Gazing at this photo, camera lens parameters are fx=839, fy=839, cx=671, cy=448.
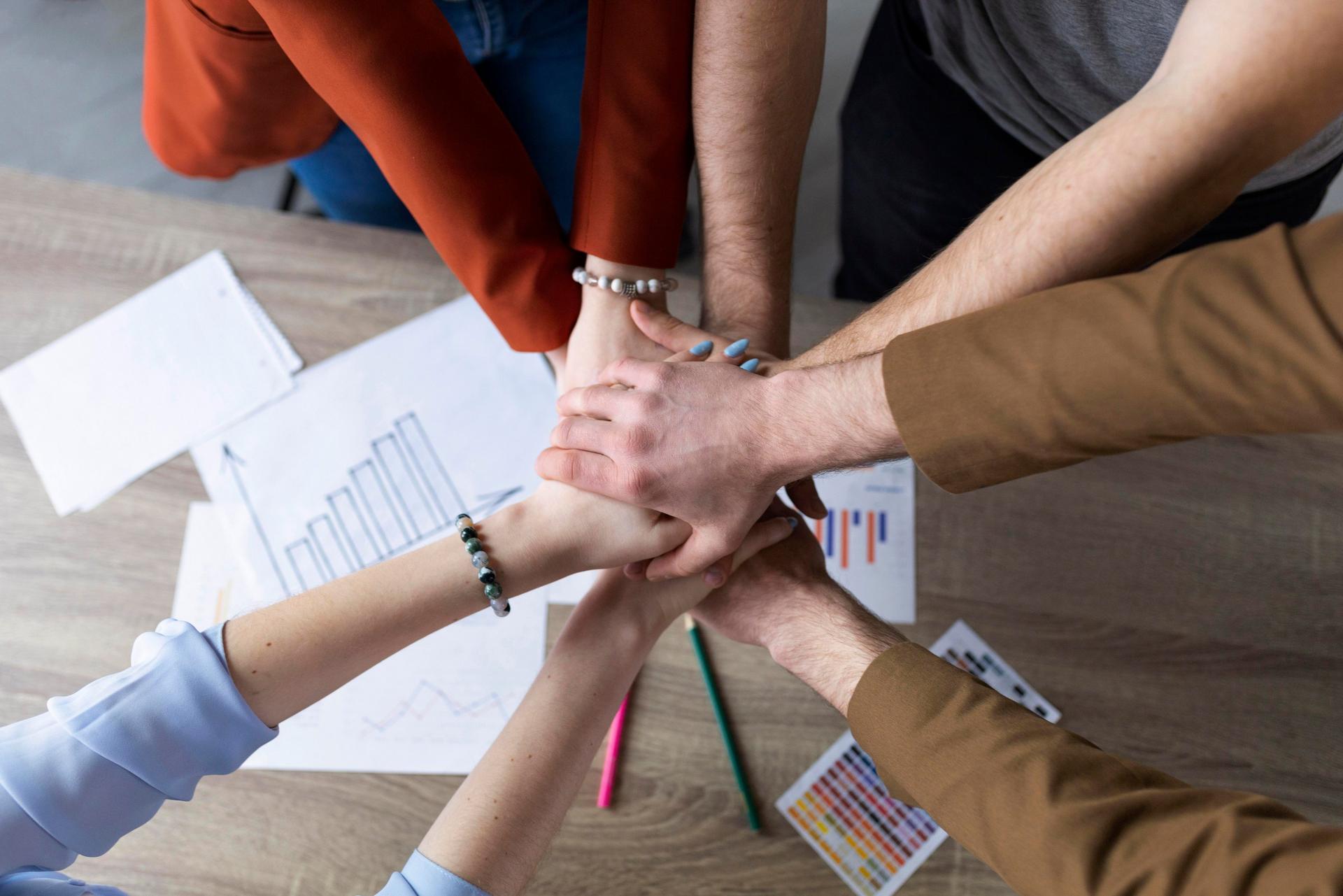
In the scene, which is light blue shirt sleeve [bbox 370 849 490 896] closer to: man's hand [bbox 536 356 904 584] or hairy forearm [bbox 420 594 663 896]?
hairy forearm [bbox 420 594 663 896]

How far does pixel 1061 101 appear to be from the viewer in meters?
0.97

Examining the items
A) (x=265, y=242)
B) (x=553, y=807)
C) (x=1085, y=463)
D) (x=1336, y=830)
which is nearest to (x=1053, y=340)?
(x=1336, y=830)

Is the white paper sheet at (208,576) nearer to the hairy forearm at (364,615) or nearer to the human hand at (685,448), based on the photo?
the hairy forearm at (364,615)

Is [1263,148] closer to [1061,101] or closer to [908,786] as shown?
[1061,101]

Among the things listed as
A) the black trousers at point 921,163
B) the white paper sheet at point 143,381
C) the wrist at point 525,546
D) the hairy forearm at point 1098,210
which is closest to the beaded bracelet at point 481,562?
the wrist at point 525,546

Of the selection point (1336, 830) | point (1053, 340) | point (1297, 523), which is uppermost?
point (1053, 340)

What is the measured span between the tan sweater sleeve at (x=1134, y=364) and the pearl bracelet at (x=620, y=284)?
15.0 inches

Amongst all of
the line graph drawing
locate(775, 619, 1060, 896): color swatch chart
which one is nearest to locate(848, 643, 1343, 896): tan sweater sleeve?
locate(775, 619, 1060, 896): color swatch chart

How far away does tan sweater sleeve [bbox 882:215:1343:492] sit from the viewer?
52 cm

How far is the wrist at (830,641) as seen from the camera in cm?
87

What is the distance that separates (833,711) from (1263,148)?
0.67 meters

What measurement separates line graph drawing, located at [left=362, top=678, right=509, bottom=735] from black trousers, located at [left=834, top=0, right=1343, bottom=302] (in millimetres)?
881

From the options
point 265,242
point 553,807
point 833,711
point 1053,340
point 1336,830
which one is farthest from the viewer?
point 265,242

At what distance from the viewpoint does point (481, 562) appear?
875 millimetres
